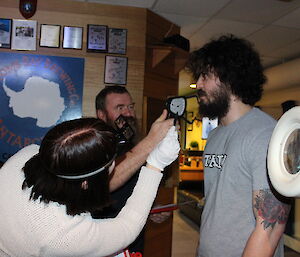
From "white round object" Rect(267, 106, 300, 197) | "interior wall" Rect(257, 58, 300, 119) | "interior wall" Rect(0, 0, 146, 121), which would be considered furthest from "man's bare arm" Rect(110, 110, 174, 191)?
"interior wall" Rect(257, 58, 300, 119)

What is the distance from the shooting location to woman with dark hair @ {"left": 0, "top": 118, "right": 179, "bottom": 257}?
87 centimetres

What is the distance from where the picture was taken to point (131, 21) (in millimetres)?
2887

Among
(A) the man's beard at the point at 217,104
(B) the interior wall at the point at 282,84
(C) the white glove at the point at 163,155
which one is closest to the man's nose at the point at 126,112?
(A) the man's beard at the point at 217,104

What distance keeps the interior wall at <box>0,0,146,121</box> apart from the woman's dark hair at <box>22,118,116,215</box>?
6.01ft

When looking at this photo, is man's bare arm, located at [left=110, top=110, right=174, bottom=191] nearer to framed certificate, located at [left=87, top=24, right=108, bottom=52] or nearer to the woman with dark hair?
the woman with dark hair

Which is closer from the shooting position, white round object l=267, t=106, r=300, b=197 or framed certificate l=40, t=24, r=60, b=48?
white round object l=267, t=106, r=300, b=197

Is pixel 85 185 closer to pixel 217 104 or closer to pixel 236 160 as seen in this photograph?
pixel 236 160

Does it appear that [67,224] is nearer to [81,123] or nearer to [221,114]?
[81,123]

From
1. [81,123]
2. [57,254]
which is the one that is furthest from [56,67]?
[57,254]

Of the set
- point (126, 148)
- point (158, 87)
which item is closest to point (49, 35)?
point (158, 87)

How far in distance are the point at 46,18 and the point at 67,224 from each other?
2.28 metres

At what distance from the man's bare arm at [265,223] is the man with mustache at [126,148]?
0.46 m

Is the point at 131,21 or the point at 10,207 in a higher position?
the point at 131,21

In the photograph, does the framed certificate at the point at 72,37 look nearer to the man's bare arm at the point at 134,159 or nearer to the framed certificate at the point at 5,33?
the framed certificate at the point at 5,33
